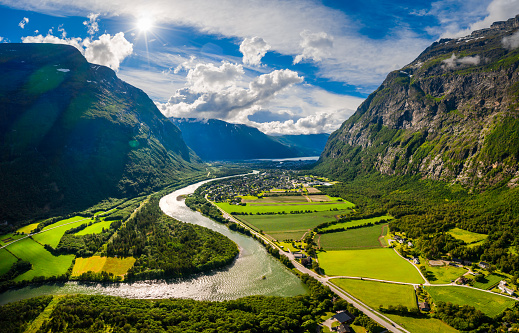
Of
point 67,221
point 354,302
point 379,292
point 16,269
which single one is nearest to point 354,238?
point 379,292

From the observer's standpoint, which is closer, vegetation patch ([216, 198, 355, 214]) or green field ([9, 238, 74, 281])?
green field ([9, 238, 74, 281])

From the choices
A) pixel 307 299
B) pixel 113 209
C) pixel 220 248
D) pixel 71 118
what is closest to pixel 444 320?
pixel 307 299

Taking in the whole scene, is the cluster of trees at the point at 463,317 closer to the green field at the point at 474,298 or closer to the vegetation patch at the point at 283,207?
the green field at the point at 474,298

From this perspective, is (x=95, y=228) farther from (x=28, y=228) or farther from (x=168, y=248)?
(x=168, y=248)

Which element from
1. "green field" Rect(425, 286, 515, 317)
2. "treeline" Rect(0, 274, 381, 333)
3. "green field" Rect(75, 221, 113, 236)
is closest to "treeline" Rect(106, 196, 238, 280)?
"green field" Rect(75, 221, 113, 236)

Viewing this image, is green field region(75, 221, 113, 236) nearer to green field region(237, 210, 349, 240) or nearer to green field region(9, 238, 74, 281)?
green field region(9, 238, 74, 281)

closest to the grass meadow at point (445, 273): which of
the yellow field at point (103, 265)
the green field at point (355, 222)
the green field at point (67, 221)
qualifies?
the green field at point (355, 222)
